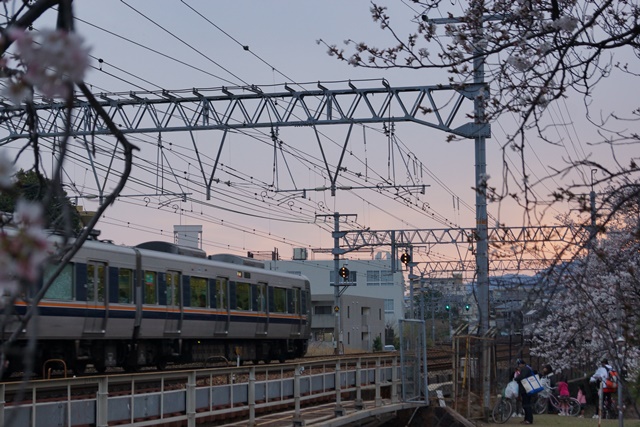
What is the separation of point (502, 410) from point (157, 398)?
12.8 metres

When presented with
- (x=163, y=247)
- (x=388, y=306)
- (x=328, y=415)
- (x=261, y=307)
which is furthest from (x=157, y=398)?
(x=388, y=306)

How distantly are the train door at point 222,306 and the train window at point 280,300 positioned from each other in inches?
142

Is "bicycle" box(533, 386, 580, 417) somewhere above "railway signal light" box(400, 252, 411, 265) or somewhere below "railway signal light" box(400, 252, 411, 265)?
below

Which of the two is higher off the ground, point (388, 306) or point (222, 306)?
point (388, 306)

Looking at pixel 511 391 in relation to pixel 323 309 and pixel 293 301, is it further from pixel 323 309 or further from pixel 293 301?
pixel 323 309

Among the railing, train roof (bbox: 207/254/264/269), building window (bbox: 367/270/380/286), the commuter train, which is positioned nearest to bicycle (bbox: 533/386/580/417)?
the commuter train

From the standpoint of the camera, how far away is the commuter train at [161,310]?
63.8ft

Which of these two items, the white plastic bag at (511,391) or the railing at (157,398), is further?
the white plastic bag at (511,391)

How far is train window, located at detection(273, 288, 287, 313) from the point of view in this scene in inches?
1177

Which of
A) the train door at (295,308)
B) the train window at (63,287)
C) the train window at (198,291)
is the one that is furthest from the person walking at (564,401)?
the train window at (63,287)

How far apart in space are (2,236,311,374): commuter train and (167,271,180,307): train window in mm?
23

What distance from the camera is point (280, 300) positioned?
3030 centimetres

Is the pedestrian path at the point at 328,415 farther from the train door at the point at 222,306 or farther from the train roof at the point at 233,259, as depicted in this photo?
the train roof at the point at 233,259

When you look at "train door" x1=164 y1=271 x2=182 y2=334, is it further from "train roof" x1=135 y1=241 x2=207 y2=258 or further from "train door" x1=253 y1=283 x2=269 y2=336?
"train door" x1=253 y1=283 x2=269 y2=336
